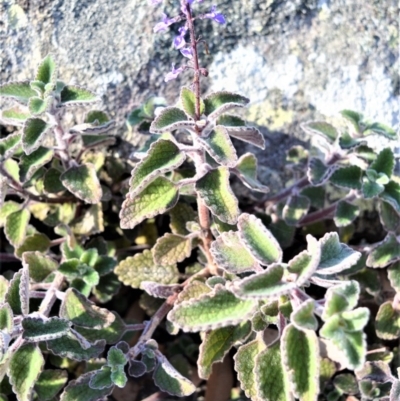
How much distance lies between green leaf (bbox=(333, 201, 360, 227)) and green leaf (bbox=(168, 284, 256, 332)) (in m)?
0.68

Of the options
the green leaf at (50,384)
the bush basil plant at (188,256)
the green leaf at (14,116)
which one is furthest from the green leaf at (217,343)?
the green leaf at (14,116)

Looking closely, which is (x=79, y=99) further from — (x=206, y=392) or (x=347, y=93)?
(x=206, y=392)

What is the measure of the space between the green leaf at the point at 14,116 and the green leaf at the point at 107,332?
26.7 inches

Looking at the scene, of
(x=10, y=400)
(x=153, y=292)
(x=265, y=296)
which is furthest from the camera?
(x=10, y=400)

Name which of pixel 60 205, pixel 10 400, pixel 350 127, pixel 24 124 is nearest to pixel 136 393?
pixel 10 400

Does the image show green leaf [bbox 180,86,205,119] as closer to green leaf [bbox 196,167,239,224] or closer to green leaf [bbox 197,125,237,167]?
green leaf [bbox 197,125,237,167]

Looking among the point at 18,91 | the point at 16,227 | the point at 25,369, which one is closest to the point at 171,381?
the point at 25,369

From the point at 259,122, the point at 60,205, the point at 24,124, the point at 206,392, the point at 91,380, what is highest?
the point at 24,124

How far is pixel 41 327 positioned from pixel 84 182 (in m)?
0.56

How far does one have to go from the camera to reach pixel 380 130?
75.9 inches

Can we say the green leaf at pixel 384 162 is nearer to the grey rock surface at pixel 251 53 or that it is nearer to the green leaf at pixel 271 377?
the grey rock surface at pixel 251 53

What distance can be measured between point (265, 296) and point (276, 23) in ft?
4.09

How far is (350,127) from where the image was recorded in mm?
1983

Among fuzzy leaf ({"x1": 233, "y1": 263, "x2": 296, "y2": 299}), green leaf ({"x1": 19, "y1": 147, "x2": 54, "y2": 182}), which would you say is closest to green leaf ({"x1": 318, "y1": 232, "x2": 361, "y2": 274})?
fuzzy leaf ({"x1": 233, "y1": 263, "x2": 296, "y2": 299})
